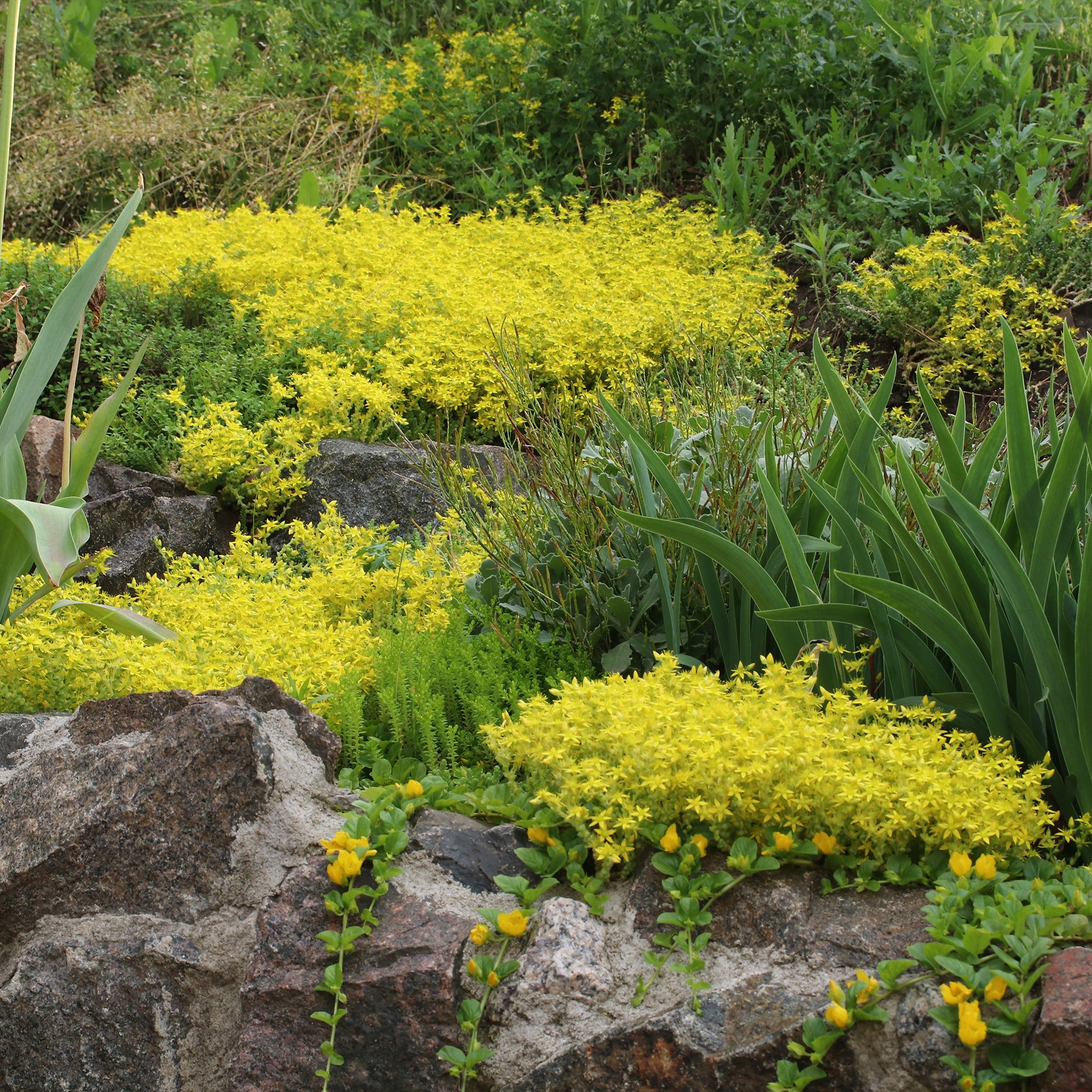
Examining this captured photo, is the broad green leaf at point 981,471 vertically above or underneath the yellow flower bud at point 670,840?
above

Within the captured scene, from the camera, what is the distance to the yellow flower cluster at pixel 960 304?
529cm

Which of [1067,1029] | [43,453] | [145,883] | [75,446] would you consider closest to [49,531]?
[75,446]

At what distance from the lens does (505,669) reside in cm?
277

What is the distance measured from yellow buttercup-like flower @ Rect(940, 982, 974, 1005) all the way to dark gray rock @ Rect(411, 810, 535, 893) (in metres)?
0.70

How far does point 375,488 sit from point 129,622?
6.68 feet

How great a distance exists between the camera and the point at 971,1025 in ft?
4.30

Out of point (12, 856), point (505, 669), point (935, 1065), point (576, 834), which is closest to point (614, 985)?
point (576, 834)

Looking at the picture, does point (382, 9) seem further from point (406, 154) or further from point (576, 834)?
point (576, 834)

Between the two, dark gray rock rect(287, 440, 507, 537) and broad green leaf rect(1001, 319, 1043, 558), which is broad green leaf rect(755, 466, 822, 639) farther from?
dark gray rock rect(287, 440, 507, 537)

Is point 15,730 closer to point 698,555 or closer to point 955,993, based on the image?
point 698,555

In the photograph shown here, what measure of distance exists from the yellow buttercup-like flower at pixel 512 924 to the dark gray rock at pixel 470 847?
0.19 m

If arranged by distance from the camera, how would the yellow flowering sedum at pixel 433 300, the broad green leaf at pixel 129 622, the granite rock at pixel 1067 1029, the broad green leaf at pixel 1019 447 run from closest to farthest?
the granite rock at pixel 1067 1029 < the broad green leaf at pixel 1019 447 < the broad green leaf at pixel 129 622 < the yellow flowering sedum at pixel 433 300

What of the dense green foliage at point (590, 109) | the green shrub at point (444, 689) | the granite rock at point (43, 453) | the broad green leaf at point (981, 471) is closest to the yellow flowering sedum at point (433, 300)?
the granite rock at point (43, 453)

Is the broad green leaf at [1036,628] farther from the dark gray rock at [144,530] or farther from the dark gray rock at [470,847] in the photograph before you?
the dark gray rock at [144,530]
